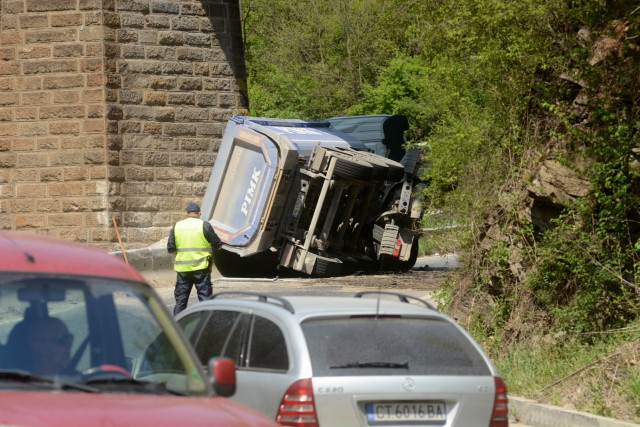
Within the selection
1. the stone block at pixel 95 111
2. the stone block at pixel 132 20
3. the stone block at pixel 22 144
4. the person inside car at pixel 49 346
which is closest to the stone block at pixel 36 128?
the stone block at pixel 22 144

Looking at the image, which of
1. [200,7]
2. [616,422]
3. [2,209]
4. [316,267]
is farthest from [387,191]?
[616,422]

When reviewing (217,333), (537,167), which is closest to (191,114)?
(537,167)

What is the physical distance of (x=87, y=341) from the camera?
16.0 ft

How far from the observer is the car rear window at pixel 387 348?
20.7 feet

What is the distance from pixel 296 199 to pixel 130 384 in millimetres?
15766

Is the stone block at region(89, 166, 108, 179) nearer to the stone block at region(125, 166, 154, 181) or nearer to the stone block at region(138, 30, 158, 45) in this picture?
the stone block at region(125, 166, 154, 181)

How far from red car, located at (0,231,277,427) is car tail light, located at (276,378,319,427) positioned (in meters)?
1.05

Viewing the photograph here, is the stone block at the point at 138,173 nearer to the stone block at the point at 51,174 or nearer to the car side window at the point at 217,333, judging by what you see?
the stone block at the point at 51,174

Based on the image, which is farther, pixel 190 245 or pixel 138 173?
pixel 138 173

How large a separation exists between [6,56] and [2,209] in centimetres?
268

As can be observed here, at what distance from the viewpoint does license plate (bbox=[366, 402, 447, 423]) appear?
20.4 feet

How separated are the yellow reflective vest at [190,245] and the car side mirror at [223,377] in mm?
9530

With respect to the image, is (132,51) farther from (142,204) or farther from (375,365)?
(375,365)

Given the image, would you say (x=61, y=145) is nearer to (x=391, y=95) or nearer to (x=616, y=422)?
(x=616, y=422)
